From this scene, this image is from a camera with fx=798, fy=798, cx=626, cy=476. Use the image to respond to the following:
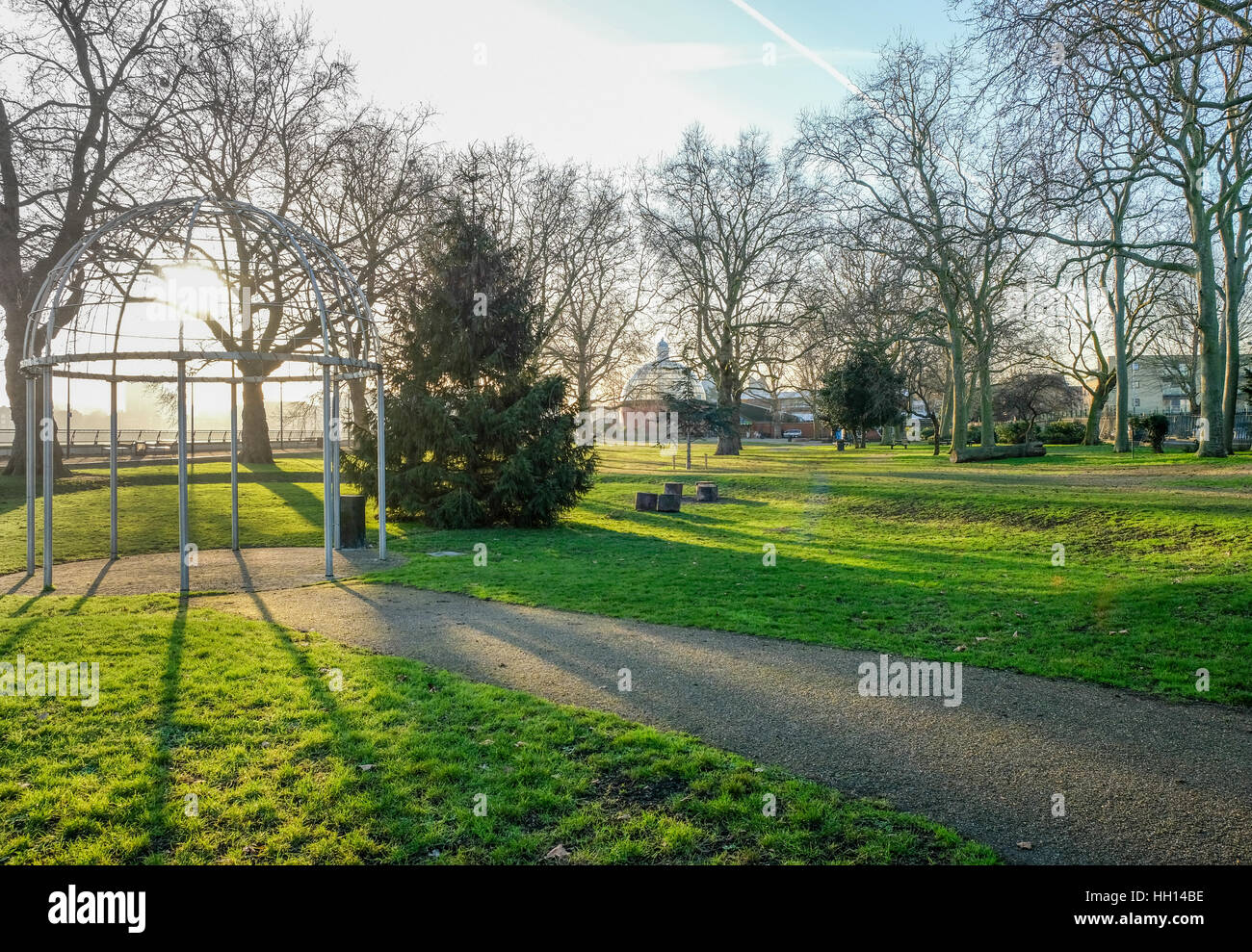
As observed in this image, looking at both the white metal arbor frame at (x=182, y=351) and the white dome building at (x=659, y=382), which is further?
the white dome building at (x=659, y=382)

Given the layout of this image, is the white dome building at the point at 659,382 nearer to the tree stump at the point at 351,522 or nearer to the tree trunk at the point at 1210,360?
the tree trunk at the point at 1210,360

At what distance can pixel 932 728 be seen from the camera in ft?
17.9

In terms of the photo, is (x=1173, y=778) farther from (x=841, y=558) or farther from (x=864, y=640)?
(x=841, y=558)

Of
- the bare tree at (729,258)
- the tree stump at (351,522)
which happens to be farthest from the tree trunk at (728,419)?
the tree stump at (351,522)

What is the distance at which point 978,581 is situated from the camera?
10.9 metres

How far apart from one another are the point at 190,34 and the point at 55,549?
1823 cm

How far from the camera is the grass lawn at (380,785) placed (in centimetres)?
382

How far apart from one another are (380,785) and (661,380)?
40162mm

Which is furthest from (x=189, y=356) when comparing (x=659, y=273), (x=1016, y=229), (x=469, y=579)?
(x=659, y=273)
